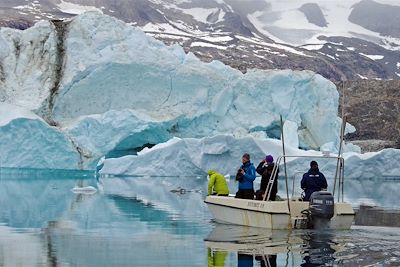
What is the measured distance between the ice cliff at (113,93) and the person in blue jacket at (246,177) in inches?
637

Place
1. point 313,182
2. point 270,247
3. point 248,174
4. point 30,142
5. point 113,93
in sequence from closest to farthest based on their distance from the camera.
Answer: point 270,247 → point 313,182 → point 248,174 → point 30,142 → point 113,93

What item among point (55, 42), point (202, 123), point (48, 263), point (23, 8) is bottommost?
point (48, 263)

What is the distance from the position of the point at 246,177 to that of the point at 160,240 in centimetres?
223

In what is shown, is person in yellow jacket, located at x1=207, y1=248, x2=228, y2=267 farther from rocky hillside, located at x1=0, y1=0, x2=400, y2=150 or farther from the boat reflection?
rocky hillside, located at x1=0, y1=0, x2=400, y2=150

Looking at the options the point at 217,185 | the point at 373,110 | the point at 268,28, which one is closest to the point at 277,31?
the point at 268,28

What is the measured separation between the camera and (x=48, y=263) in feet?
23.0

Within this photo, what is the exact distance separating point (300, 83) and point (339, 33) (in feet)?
376

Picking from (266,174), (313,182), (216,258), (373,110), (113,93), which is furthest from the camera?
(373,110)

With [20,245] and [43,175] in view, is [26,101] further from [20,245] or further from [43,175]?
[20,245]

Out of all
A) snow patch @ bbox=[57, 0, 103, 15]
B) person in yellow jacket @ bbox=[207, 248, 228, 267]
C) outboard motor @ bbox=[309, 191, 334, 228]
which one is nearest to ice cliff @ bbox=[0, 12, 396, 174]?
outboard motor @ bbox=[309, 191, 334, 228]

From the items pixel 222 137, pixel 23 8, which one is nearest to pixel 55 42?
pixel 222 137

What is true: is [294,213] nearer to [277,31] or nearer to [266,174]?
[266,174]

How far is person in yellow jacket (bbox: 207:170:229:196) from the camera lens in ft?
38.1

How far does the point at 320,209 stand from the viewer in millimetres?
9633
